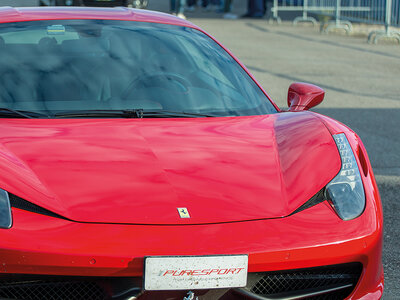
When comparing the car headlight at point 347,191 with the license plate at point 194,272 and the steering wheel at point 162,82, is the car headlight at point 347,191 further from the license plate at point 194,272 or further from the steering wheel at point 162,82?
the steering wheel at point 162,82

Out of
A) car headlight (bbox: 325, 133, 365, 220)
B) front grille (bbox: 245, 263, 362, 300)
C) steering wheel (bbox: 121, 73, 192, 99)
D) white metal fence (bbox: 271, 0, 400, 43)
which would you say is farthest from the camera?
white metal fence (bbox: 271, 0, 400, 43)

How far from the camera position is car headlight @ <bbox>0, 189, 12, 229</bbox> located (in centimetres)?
272

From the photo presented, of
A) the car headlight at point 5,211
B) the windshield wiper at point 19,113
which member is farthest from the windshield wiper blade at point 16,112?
the car headlight at point 5,211

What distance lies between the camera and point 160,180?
304 cm

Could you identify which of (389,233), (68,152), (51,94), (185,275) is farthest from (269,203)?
(389,233)

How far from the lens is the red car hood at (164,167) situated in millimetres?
2879

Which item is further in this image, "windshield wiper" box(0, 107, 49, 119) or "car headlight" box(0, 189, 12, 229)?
"windshield wiper" box(0, 107, 49, 119)

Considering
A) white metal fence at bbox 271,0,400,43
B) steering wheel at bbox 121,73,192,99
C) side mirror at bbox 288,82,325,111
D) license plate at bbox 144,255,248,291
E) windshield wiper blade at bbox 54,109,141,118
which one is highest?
steering wheel at bbox 121,73,192,99

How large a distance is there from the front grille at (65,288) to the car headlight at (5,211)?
20 cm

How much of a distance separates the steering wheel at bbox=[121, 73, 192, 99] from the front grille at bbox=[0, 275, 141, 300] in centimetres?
148

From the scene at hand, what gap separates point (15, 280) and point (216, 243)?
68 cm

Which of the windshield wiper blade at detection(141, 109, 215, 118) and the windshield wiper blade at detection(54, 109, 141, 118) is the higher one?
the windshield wiper blade at detection(54, 109, 141, 118)

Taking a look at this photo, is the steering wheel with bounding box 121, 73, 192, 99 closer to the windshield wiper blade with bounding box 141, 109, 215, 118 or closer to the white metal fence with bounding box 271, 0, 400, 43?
the windshield wiper blade with bounding box 141, 109, 215, 118

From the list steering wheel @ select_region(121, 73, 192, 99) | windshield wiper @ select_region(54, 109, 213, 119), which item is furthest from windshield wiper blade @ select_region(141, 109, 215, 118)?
steering wheel @ select_region(121, 73, 192, 99)
